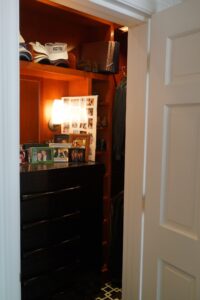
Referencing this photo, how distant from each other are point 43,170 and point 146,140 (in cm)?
87

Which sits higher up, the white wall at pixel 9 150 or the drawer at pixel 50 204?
the white wall at pixel 9 150

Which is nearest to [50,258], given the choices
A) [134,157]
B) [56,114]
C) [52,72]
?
[134,157]

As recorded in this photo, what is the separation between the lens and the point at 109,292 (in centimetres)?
235

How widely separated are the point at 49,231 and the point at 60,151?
661 mm

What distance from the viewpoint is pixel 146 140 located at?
1.40 meters

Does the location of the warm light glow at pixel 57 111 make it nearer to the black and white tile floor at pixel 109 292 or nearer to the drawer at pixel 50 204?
the drawer at pixel 50 204

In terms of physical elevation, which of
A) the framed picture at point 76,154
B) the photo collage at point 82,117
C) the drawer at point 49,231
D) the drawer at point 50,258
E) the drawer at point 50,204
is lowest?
the drawer at point 50,258

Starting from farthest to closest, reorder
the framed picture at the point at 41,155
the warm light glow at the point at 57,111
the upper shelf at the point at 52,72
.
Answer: the warm light glow at the point at 57,111, the framed picture at the point at 41,155, the upper shelf at the point at 52,72

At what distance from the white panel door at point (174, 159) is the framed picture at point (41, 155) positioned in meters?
1.09

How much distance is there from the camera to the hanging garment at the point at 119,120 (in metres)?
2.42

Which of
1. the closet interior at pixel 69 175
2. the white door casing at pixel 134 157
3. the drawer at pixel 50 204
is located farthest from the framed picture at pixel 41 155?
the white door casing at pixel 134 157

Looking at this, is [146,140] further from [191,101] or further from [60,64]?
[60,64]

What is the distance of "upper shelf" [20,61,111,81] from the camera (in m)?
2.04

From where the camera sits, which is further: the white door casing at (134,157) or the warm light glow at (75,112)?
the warm light glow at (75,112)
